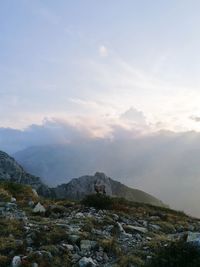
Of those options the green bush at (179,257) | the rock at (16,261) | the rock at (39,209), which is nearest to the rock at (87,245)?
the rock at (16,261)

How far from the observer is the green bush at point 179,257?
1120 cm

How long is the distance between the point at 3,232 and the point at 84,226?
3.50m

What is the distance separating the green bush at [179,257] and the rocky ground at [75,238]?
4.20 ft

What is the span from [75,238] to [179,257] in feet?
15.7

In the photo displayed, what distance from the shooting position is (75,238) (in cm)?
1520

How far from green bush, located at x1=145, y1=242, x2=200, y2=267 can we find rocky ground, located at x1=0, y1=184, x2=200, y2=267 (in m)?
1.28

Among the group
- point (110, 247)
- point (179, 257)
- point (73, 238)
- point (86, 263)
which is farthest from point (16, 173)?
point (179, 257)

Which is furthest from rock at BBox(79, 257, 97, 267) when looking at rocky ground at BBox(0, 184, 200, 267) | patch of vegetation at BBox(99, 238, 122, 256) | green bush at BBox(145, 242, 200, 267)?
green bush at BBox(145, 242, 200, 267)

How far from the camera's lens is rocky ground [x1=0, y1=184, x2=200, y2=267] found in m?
13.3

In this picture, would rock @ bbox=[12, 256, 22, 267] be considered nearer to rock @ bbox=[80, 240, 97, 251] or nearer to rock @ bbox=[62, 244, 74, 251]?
rock @ bbox=[62, 244, 74, 251]

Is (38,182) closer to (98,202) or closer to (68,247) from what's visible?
(98,202)

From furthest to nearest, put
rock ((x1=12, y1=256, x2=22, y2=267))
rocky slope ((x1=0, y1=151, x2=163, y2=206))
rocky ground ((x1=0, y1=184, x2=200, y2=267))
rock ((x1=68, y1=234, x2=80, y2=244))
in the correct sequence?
rocky slope ((x1=0, y1=151, x2=163, y2=206)) → rock ((x1=68, y1=234, x2=80, y2=244)) → rocky ground ((x1=0, y1=184, x2=200, y2=267)) → rock ((x1=12, y1=256, x2=22, y2=267))

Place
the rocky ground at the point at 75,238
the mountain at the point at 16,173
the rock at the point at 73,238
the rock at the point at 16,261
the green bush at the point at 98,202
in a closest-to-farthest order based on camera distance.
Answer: the rock at the point at 16,261, the rocky ground at the point at 75,238, the rock at the point at 73,238, the green bush at the point at 98,202, the mountain at the point at 16,173

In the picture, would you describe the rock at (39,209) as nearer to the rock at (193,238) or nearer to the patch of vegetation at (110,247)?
the patch of vegetation at (110,247)
